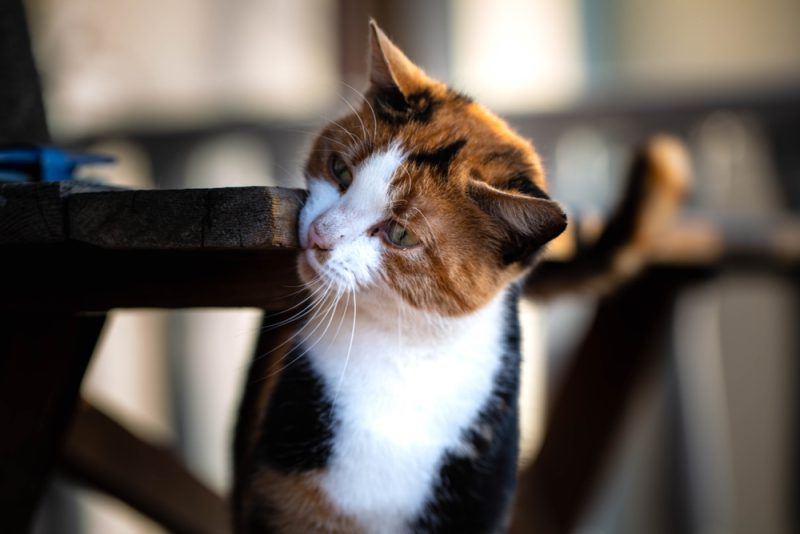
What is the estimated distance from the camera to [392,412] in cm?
92

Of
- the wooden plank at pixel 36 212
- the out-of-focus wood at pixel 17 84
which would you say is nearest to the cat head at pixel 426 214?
the wooden plank at pixel 36 212

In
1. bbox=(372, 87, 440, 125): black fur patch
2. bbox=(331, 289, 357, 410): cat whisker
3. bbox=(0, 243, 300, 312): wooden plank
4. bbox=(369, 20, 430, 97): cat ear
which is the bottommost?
bbox=(331, 289, 357, 410): cat whisker

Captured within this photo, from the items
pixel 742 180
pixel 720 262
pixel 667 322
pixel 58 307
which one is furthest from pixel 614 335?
pixel 58 307

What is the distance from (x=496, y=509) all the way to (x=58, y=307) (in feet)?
1.89

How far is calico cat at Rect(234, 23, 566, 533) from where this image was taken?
0.92 meters

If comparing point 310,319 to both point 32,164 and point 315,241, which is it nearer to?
point 315,241

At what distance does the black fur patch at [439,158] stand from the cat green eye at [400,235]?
8 cm

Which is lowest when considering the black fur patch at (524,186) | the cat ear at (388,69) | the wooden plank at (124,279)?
the wooden plank at (124,279)

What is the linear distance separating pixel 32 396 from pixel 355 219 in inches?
18.2

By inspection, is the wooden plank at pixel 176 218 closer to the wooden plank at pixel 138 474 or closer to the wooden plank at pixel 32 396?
the wooden plank at pixel 32 396

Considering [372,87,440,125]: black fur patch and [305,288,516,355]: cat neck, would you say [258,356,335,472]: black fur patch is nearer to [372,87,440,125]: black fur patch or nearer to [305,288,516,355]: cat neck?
[305,288,516,355]: cat neck

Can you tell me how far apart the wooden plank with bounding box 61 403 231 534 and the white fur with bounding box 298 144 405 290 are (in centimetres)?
77

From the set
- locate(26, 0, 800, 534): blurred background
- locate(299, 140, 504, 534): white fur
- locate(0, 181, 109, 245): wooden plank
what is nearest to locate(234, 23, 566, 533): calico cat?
locate(299, 140, 504, 534): white fur

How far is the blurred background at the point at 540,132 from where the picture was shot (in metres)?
2.64
